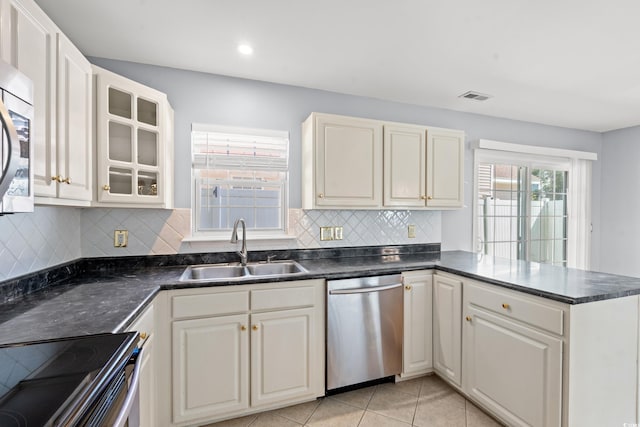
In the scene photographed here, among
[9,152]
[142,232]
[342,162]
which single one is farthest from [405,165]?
[9,152]

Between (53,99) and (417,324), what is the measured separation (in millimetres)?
2552

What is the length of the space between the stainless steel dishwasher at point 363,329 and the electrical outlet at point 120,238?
151cm

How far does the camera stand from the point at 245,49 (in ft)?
6.59

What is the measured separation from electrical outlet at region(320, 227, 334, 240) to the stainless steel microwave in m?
1.93

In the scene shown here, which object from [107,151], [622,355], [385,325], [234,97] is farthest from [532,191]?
[107,151]

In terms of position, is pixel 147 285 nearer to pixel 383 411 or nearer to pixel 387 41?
pixel 383 411

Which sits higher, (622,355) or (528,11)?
(528,11)

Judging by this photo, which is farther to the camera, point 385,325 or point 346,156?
point 346,156

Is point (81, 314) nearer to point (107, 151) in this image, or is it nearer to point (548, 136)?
point (107, 151)

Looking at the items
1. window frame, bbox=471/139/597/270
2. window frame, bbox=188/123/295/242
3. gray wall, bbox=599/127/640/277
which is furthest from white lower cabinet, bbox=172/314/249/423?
gray wall, bbox=599/127/640/277

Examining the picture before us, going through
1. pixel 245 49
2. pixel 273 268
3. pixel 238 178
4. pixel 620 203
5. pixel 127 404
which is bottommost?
pixel 127 404

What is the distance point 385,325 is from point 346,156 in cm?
133

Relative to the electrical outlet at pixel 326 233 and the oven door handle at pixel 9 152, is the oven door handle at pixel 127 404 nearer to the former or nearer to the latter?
the oven door handle at pixel 9 152

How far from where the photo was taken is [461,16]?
1659 millimetres
